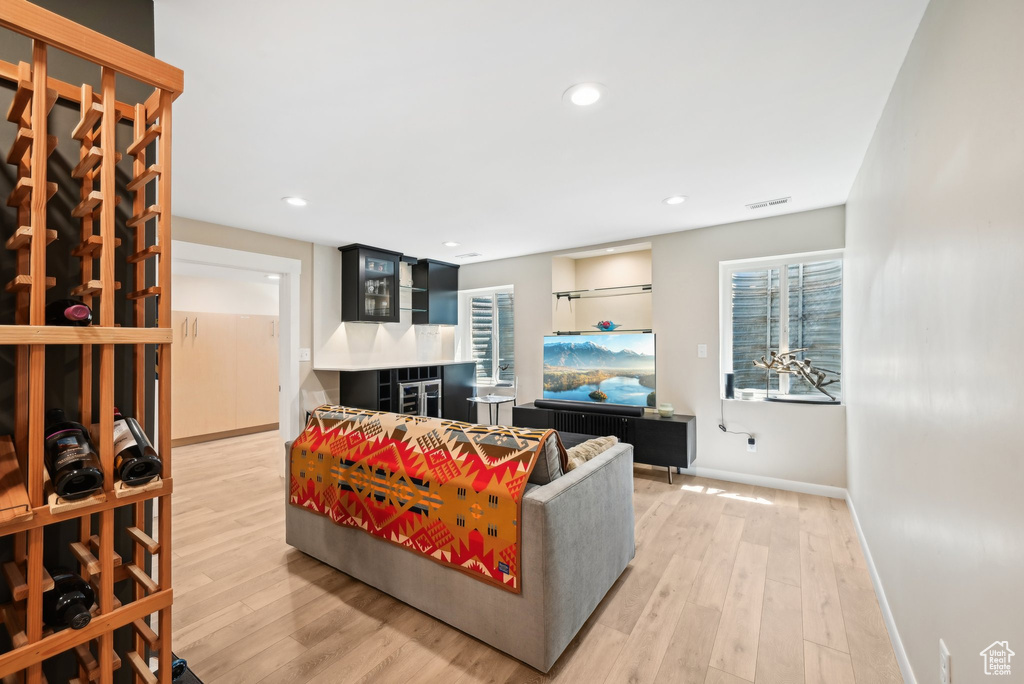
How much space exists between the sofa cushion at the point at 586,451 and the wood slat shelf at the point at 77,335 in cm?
161

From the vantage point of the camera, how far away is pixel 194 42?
1613 millimetres

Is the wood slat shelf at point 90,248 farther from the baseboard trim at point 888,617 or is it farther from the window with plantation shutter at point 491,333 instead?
the window with plantation shutter at point 491,333

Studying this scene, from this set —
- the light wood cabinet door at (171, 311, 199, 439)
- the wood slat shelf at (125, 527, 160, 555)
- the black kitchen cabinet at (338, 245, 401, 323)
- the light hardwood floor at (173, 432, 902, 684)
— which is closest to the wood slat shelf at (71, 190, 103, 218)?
the wood slat shelf at (125, 527, 160, 555)

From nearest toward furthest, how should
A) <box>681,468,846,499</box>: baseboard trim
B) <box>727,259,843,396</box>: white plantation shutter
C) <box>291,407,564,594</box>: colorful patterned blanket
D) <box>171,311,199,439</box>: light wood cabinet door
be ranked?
<box>291,407,564,594</box>: colorful patterned blanket < <box>681,468,846,499</box>: baseboard trim < <box>727,259,843,396</box>: white plantation shutter < <box>171,311,199,439</box>: light wood cabinet door

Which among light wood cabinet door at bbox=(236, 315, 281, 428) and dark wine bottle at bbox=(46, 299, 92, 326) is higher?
dark wine bottle at bbox=(46, 299, 92, 326)

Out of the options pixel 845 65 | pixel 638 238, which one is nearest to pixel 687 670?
pixel 845 65

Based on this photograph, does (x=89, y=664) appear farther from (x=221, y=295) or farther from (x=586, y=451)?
(x=221, y=295)

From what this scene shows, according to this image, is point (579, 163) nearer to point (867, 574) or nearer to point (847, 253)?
point (847, 253)

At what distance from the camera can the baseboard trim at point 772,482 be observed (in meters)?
3.59

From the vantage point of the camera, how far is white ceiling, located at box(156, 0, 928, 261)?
4.92 feet

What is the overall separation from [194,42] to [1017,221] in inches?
95.3

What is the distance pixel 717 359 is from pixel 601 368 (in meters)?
1.11

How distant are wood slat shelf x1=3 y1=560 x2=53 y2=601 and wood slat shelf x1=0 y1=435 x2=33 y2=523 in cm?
18

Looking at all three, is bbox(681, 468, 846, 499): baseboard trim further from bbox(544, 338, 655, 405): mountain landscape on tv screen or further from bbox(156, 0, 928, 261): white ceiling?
bbox(156, 0, 928, 261): white ceiling
